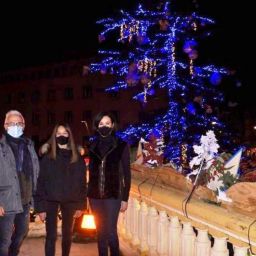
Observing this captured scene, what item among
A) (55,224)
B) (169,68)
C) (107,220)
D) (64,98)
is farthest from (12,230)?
(64,98)

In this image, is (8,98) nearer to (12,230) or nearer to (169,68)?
(169,68)

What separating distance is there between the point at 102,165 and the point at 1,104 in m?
60.8

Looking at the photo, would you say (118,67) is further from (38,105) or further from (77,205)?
(38,105)

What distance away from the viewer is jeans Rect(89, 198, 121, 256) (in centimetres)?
534

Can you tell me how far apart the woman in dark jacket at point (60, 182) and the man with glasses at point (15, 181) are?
138 millimetres

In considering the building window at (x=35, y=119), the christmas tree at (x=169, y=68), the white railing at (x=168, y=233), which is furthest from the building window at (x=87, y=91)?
the white railing at (x=168, y=233)

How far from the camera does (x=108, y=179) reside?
17.5 ft

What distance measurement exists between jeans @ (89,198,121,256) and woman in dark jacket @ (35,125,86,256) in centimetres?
28

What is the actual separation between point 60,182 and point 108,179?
59 centimetres

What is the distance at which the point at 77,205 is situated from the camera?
219 inches

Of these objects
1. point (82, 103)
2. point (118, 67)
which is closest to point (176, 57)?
point (118, 67)

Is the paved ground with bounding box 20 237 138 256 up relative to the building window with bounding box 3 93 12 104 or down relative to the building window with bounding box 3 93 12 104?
down

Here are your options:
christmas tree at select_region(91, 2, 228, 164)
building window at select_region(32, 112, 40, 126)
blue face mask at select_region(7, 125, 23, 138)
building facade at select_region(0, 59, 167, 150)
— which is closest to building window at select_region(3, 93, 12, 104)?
building facade at select_region(0, 59, 167, 150)

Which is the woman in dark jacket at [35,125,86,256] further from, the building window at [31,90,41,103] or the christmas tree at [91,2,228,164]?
the building window at [31,90,41,103]
